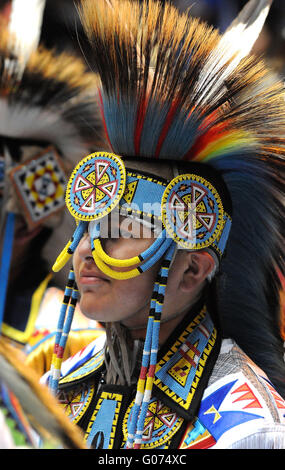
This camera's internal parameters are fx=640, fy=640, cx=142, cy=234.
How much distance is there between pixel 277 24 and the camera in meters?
3.21

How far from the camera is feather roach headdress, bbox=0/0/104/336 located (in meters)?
2.59

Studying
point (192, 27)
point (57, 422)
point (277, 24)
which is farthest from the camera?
point (277, 24)

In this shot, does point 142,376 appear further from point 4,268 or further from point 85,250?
point 4,268

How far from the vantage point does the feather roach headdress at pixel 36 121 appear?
2594 millimetres

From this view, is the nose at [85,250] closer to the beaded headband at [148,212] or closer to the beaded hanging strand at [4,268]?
the beaded headband at [148,212]

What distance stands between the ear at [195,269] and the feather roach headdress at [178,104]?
0.04 m

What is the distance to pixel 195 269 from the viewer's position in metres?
1.80

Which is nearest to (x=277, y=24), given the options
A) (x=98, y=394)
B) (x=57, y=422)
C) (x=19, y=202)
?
(x=19, y=202)

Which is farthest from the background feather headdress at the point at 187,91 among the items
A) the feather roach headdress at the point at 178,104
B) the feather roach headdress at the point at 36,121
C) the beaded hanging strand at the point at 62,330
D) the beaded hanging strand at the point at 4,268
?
the beaded hanging strand at the point at 4,268

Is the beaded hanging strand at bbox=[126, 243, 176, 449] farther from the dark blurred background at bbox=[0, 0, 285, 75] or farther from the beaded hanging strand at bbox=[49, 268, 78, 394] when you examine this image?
the dark blurred background at bbox=[0, 0, 285, 75]

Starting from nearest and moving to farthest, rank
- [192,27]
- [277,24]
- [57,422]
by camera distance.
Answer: [57,422]
[192,27]
[277,24]
